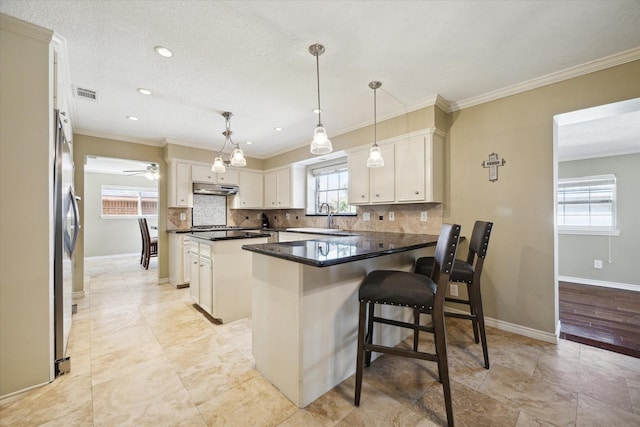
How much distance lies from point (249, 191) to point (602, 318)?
217 inches

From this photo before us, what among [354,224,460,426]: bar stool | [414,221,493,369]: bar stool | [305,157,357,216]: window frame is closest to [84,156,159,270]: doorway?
[305,157,357,216]: window frame

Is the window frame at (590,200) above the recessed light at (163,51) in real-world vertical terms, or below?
below

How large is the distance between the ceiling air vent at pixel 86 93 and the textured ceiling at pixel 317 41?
0.08 m

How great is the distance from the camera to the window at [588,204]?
13.9 ft

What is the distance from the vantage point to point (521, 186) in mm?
2508

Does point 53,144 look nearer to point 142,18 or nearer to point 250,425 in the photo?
point 142,18

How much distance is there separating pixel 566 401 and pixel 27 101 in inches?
153

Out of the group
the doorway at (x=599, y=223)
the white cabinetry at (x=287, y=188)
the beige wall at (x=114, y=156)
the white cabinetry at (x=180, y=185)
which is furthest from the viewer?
the white cabinetry at (x=287, y=188)

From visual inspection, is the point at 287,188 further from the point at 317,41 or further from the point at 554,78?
the point at 554,78

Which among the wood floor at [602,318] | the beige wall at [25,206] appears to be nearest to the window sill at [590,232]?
the wood floor at [602,318]

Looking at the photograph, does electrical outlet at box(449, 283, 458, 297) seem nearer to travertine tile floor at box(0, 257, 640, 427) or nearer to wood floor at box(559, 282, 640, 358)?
travertine tile floor at box(0, 257, 640, 427)

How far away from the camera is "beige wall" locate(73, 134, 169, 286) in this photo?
3717 mm

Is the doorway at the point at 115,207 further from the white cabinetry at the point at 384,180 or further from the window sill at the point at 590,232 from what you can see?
the window sill at the point at 590,232

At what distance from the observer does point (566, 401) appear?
1565 mm
